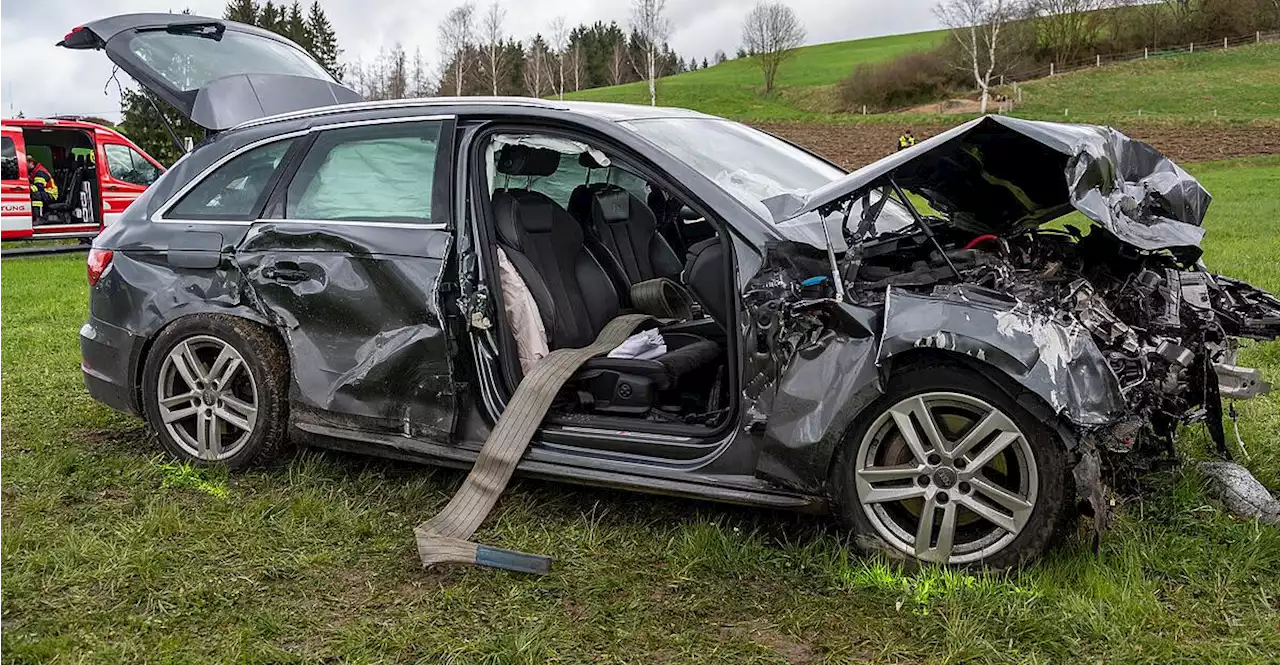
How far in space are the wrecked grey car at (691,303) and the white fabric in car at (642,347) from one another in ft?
0.45

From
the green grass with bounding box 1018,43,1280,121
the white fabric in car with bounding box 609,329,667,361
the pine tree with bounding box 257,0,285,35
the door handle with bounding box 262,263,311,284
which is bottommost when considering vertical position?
the white fabric in car with bounding box 609,329,667,361

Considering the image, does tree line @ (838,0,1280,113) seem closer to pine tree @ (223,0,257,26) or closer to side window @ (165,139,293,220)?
pine tree @ (223,0,257,26)

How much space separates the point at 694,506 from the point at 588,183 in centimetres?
176

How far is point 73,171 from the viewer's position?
16.3 m

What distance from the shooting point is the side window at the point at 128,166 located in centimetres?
1617

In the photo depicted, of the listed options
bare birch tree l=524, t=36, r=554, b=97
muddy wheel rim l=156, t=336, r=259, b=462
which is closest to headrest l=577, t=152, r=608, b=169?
muddy wheel rim l=156, t=336, r=259, b=462

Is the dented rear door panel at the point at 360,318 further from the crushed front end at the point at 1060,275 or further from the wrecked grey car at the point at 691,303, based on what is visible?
the crushed front end at the point at 1060,275

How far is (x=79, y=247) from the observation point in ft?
53.0

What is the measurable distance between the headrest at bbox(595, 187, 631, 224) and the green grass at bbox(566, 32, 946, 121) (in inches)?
1569

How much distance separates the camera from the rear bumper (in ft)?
14.8

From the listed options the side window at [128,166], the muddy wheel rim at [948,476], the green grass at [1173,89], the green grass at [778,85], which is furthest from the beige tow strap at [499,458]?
the green grass at [778,85]

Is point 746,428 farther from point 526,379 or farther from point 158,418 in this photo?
point 158,418

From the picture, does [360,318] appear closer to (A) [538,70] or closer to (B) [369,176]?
(B) [369,176]

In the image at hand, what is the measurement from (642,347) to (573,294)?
17.1 inches
